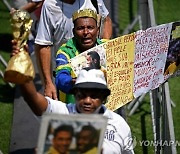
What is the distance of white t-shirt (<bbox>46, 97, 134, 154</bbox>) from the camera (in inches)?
146

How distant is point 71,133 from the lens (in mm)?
2895

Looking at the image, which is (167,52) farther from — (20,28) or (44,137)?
(44,137)

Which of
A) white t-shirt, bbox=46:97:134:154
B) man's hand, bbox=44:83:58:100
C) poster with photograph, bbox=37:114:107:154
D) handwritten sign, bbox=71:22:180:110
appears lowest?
poster with photograph, bbox=37:114:107:154

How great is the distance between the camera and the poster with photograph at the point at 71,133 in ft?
9.40

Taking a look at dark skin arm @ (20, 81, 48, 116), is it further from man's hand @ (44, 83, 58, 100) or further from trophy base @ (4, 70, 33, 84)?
man's hand @ (44, 83, 58, 100)

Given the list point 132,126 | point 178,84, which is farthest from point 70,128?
point 178,84

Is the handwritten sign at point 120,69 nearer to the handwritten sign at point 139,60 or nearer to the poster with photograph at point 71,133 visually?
the handwritten sign at point 139,60

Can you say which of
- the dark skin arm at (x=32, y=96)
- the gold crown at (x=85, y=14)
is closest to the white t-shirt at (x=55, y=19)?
the gold crown at (x=85, y=14)

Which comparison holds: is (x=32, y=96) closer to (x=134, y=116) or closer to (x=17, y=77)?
(x=17, y=77)

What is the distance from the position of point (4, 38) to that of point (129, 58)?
5.20 metres

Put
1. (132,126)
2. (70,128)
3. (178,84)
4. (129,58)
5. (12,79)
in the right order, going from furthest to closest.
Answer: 1. (178,84)
2. (132,126)
3. (129,58)
4. (12,79)
5. (70,128)

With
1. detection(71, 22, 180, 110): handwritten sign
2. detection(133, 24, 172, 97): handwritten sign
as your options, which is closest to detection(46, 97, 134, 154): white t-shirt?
detection(71, 22, 180, 110): handwritten sign

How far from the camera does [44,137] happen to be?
2904 millimetres

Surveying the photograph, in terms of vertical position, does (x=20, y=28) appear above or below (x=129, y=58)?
below
